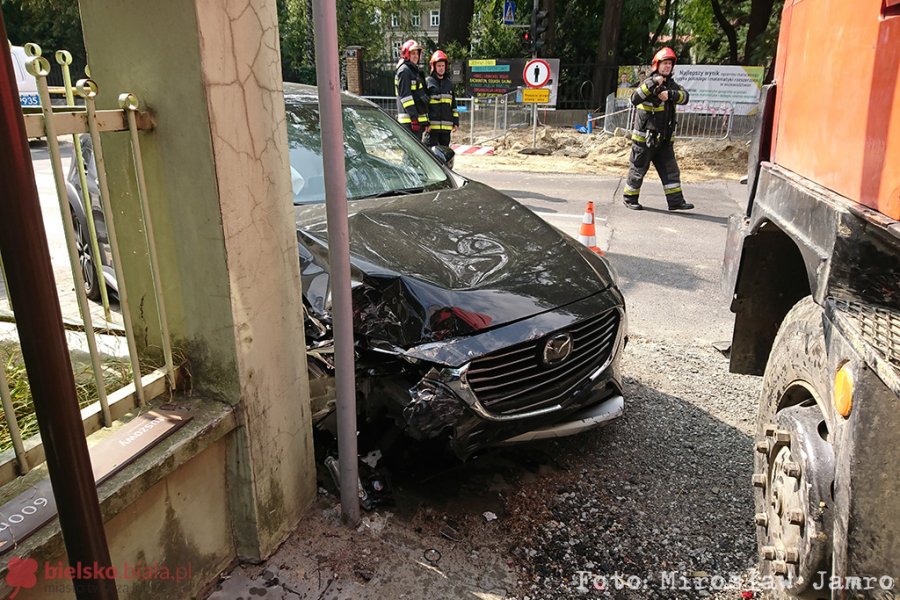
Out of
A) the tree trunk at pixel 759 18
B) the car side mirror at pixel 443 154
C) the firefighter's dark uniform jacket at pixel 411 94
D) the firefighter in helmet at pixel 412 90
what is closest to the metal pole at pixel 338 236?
the car side mirror at pixel 443 154

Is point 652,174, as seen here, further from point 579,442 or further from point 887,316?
point 887,316

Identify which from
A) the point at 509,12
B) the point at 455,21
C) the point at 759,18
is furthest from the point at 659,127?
the point at 455,21

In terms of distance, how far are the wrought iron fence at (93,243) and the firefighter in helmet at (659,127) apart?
304 inches

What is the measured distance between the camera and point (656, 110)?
8.65 m

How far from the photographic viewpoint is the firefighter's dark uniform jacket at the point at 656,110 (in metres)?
8.64

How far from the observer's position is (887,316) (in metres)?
1.65

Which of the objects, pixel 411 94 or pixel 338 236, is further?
pixel 411 94

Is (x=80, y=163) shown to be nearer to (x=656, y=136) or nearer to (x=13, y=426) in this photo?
(x=13, y=426)

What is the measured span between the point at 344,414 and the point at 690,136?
13.7 meters

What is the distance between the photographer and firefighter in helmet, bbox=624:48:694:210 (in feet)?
28.3

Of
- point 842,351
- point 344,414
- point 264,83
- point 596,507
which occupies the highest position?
point 264,83

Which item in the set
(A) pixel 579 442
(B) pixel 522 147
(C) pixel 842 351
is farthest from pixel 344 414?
(B) pixel 522 147

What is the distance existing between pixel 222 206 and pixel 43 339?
1.15 m

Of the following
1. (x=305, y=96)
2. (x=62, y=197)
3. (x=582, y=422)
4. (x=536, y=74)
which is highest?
(x=536, y=74)
